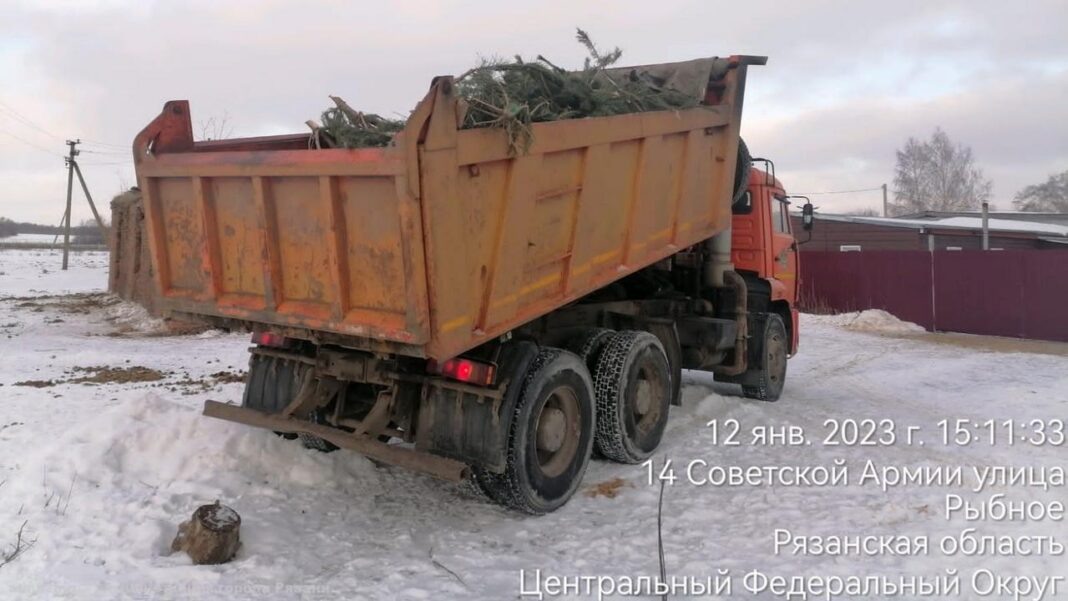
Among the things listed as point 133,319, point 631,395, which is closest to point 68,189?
point 133,319

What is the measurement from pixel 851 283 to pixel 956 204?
2170 inches

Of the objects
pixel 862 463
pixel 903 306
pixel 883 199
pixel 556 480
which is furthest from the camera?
pixel 883 199

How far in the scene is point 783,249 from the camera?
995 cm

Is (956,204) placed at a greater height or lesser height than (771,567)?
greater

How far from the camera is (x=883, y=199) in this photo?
63.0 metres

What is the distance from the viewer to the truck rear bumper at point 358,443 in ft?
15.9

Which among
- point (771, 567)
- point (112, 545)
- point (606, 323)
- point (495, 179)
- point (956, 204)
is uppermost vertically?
point (956, 204)

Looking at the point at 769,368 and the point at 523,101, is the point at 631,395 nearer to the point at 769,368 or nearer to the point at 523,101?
the point at 523,101

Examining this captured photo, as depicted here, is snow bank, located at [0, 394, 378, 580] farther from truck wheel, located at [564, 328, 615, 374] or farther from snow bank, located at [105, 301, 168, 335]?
snow bank, located at [105, 301, 168, 335]

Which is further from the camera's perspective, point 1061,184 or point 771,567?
point 1061,184

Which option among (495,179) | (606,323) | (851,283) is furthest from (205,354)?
(851,283)

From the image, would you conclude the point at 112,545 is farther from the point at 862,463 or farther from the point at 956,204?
the point at 956,204

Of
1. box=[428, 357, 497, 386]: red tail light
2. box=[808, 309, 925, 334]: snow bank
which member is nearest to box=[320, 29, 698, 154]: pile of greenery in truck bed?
box=[428, 357, 497, 386]: red tail light

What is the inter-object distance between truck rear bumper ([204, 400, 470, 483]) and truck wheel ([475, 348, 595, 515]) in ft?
1.41
